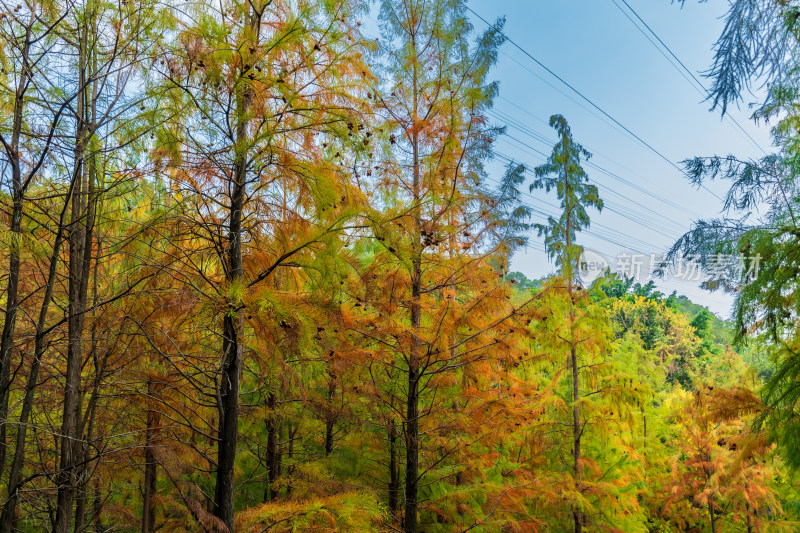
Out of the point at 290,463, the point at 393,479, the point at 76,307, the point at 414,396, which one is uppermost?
the point at 76,307

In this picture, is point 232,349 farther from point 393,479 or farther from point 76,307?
point 393,479

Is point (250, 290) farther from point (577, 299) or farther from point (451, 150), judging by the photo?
point (577, 299)

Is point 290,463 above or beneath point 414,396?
beneath

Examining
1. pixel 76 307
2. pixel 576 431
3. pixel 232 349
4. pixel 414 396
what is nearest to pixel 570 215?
pixel 576 431

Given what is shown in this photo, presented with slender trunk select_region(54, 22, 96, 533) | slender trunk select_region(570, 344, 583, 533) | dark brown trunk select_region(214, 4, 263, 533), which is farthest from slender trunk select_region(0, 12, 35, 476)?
slender trunk select_region(570, 344, 583, 533)

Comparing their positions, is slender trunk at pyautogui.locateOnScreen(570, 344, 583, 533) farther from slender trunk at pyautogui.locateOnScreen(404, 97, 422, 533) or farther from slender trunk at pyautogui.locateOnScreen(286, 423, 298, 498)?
slender trunk at pyautogui.locateOnScreen(286, 423, 298, 498)

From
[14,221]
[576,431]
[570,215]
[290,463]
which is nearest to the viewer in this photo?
[14,221]

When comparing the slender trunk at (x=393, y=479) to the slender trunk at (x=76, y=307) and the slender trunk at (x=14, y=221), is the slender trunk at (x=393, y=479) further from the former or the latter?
the slender trunk at (x=14, y=221)

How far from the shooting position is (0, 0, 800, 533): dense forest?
12.8 ft

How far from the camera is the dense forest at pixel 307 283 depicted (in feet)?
12.8

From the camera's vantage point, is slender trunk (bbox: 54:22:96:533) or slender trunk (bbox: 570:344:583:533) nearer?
slender trunk (bbox: 54:22:96:533)

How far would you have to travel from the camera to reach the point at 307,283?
541 centimetres

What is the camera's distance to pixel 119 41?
4.46 metres

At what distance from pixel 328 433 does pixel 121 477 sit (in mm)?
2843
